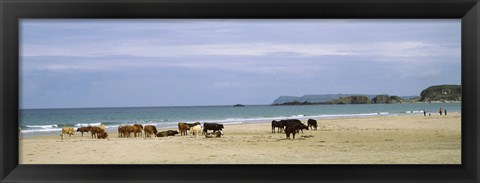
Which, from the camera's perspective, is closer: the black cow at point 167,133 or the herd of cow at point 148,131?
the herd of cow at point 148,131

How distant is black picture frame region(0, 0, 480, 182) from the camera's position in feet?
9.16

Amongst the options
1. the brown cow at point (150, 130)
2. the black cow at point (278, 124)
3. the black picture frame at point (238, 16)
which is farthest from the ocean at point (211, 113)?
the black picture frame at point (238, 16)

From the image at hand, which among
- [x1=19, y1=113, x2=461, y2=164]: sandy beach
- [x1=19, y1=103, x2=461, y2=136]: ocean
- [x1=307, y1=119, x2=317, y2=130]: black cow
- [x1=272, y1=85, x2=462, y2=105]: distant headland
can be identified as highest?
[x1=272, y1=85, x2=462, y2=105]: distant headland

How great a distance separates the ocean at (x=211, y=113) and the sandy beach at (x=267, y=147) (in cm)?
27

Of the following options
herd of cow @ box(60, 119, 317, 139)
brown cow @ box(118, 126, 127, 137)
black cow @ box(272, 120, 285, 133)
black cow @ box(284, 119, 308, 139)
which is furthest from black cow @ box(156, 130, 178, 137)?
black cow @ box(284, 119, 308, 139)

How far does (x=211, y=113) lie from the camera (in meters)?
9.26

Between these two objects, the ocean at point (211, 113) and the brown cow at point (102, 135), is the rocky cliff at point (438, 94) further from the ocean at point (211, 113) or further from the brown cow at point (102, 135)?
the brown cow at point (102, 135)

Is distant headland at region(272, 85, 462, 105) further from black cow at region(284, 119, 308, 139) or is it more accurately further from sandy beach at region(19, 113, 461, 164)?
sandy beach at region(19, 113, 461, 164)

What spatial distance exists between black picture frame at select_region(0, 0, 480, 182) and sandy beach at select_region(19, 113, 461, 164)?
263 mm

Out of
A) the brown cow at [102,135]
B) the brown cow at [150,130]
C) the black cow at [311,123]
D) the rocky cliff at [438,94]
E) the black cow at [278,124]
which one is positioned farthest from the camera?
the black cow at [311,123]

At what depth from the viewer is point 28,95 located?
423cm

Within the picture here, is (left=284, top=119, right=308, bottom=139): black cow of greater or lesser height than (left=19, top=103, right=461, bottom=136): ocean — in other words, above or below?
below

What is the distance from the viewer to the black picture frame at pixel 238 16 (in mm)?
2793

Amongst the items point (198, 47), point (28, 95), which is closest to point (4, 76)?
point (28, 95)
